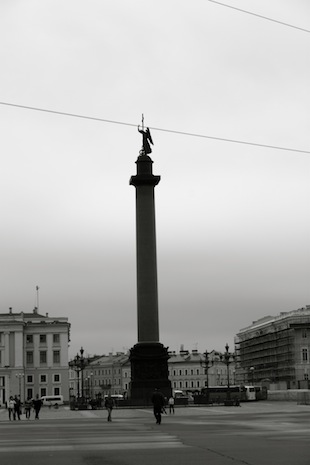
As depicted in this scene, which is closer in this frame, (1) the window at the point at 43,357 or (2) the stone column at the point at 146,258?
(2) the stone column at the point at 146,258

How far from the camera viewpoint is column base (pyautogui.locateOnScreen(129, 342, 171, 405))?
219 ft

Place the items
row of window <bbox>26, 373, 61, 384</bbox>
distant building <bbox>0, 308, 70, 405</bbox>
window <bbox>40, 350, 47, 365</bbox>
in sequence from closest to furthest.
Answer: distant building <bbox>0, 308, 70, 405</bbox>
row of window <bbox>26, 373, 61, 384</bbox>
window <bbox>40, 350, 47, 365</bbox>

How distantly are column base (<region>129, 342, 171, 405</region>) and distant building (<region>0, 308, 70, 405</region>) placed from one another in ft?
239

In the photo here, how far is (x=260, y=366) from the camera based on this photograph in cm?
16988

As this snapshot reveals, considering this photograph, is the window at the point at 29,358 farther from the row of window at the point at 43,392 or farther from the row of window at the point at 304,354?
the row of window at the point at 304,354

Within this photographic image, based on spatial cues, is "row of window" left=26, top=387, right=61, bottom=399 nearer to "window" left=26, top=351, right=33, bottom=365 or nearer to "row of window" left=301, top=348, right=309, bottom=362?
"window" left=26, top=351, right=33, bottom=365

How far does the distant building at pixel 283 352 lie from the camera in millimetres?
147875

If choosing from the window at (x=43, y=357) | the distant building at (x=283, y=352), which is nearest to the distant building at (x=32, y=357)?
the window at (x=43, y=357)

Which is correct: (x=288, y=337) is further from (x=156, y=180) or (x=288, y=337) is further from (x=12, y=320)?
(x=156, y=180)

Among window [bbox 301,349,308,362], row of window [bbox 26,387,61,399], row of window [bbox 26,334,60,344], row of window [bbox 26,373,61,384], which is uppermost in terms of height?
row of window [bbox 26,334,60,344]

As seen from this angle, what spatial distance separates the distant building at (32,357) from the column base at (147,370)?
73.0m

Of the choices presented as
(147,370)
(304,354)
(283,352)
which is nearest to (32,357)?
(283,352)

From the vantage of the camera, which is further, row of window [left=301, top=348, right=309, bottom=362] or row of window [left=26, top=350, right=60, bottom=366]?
row of window [left=301, top=348, right=309, bottom=362]

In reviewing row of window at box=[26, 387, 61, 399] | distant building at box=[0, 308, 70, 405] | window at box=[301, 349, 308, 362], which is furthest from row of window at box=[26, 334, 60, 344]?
window at box=[301, 349, 308, 362]
